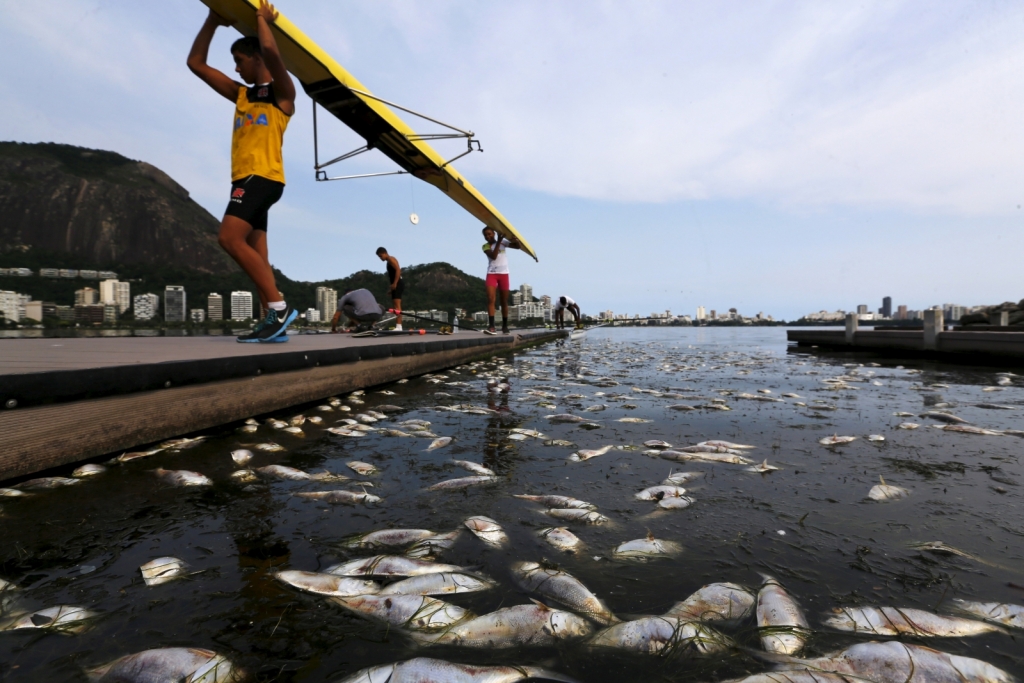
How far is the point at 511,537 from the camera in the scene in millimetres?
1944

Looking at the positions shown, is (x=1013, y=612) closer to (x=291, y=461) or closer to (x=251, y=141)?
(x=291, y=461)

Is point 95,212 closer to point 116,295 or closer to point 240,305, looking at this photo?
point 116,295

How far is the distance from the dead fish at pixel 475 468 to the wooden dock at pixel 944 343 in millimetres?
13521

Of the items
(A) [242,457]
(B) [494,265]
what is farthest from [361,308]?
(A) [242,457]

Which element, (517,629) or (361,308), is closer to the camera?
(517,629)

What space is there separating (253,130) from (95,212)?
7230 inches

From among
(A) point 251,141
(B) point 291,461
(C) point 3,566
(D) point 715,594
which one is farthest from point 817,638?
(A) point 251,141

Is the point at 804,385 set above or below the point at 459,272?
below

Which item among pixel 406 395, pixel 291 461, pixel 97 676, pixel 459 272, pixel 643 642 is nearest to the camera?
pixel 97 676

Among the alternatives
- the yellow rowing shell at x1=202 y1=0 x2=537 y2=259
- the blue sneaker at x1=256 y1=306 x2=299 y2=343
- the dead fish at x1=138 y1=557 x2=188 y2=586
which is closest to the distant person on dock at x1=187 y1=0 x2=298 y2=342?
the blue sneaker at x1=256 y1=306 x2=299 y2=343

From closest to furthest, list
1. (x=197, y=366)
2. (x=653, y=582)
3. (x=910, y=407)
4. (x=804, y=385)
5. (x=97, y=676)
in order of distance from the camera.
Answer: (x=97, y=676) → (x=653, y=582) → (x=197, y=366) → (x=910, y=407) → (x=804, y=385)

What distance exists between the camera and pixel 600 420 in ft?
14.6

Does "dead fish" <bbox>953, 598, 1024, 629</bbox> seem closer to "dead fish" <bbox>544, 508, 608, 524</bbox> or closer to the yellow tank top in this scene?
"dead fish" <bbox>544, 508, 608, 524</bbox>

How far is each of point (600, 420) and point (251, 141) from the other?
519 centimetres
